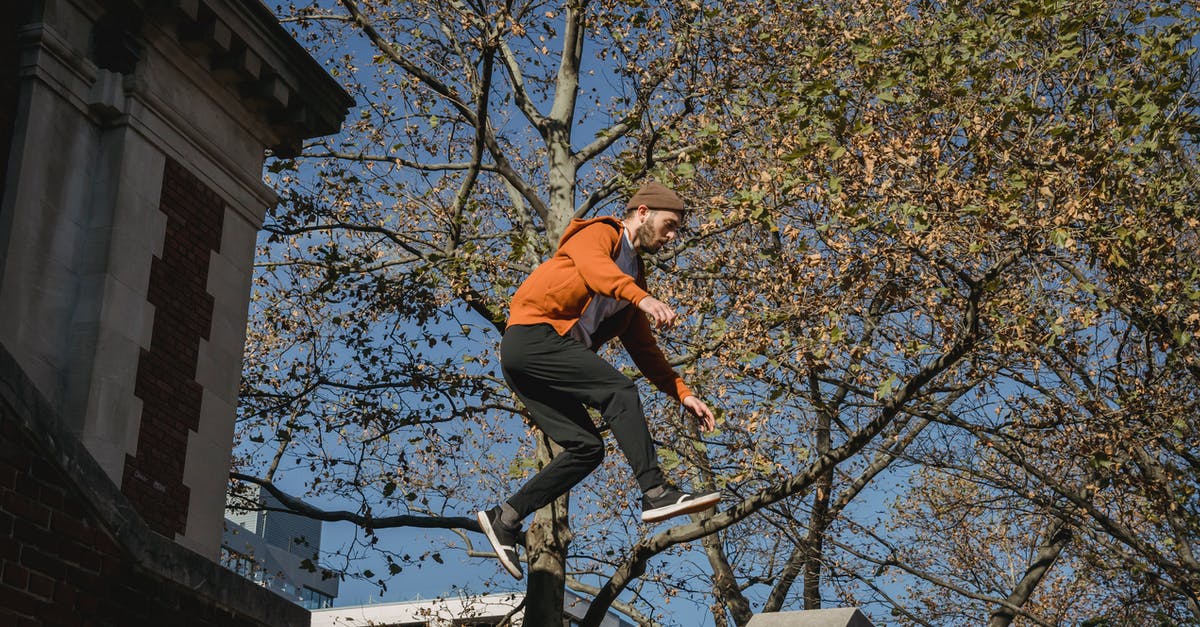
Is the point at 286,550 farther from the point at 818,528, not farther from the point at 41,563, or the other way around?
the point at 41,563

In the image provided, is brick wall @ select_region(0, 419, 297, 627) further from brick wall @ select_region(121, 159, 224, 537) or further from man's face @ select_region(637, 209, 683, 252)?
brick wall @ select_region(121, 159, 224, 537)

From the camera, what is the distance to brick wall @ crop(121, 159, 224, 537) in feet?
35.5

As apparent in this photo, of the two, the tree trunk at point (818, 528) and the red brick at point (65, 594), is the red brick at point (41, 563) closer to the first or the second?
the red brick at point (65, 594)

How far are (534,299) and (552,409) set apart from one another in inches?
24.9

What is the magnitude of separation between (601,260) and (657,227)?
0.46 m

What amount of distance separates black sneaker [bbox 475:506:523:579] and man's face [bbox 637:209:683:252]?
1.75 meters

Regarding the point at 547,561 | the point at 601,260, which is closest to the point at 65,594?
the point at 601,260

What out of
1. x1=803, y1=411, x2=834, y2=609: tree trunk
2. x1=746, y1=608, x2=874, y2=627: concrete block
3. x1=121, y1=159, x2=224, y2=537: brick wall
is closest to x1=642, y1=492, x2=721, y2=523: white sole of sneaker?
x1=746, y1=608, x2=874, y2=627: concrete block

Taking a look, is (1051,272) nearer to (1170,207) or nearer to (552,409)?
(1170,207)

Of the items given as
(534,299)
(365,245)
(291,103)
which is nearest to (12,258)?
(291,103)

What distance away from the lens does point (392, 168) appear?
19.8m

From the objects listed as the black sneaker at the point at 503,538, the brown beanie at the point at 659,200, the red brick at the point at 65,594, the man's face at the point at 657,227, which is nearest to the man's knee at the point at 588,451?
the black sneaker at the point at 503,538

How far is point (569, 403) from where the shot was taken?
704 centimetres

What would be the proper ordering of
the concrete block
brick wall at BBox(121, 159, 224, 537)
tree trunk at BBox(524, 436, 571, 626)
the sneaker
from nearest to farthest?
the sneaker, the concrete block, brick wall at BBox(121, 159, 224, 537), tree trunk at BBox(524, 436, 571, 626)
